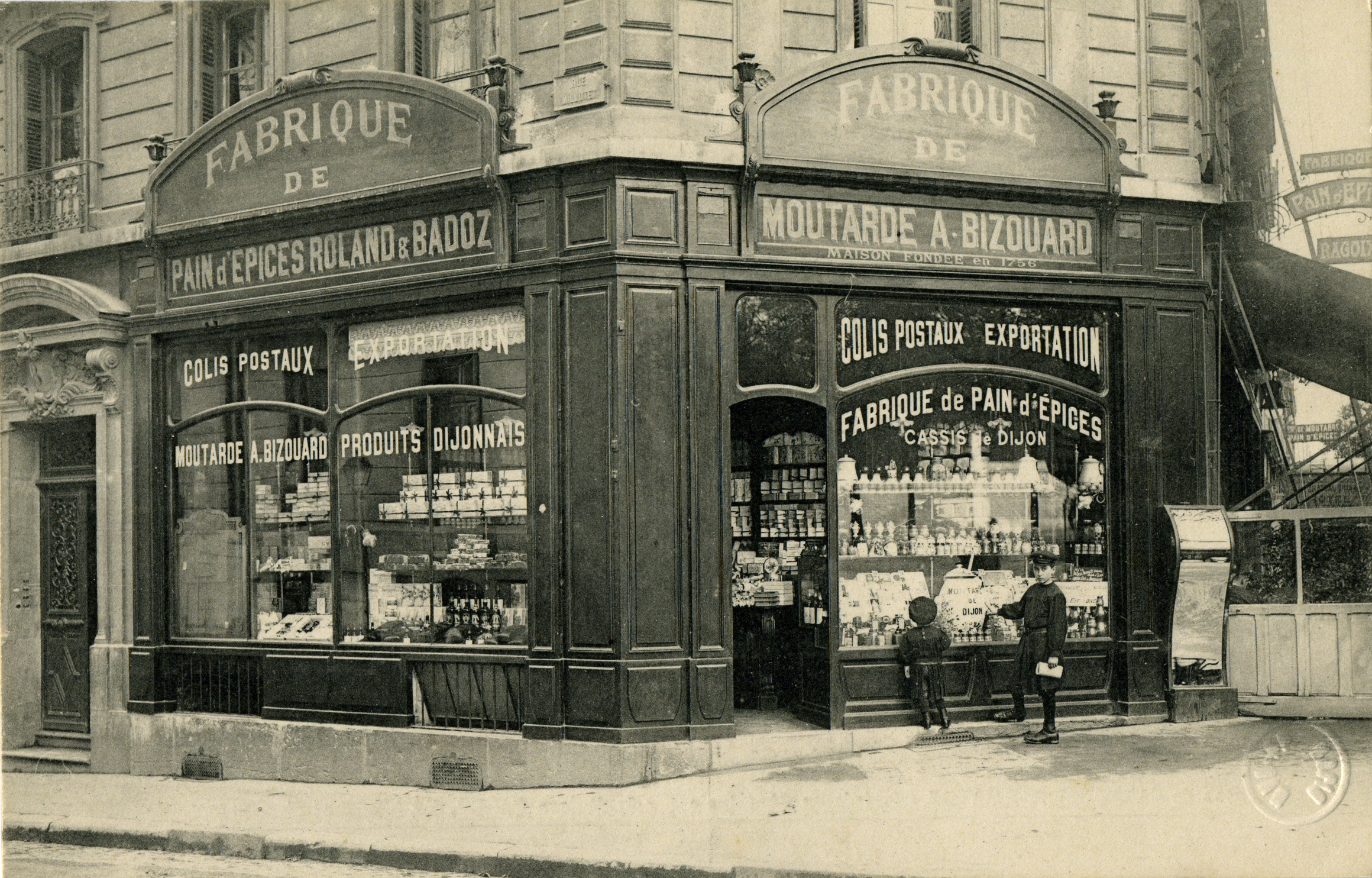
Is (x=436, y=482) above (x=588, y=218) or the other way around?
the other way around

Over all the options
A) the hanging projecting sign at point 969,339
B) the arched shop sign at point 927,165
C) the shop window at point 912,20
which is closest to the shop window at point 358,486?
the arched shop sign at point 927,165

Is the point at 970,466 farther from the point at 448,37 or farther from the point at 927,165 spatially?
the point at 448,37

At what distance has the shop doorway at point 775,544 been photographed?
10148 millimetres

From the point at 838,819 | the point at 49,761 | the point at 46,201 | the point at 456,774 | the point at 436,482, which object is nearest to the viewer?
the point at 838,819

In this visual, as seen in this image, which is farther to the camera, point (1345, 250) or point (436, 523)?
point (1345, 250)

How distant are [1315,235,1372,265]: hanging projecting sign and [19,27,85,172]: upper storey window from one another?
41.3ft

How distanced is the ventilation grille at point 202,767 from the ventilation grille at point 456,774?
2.37 metres

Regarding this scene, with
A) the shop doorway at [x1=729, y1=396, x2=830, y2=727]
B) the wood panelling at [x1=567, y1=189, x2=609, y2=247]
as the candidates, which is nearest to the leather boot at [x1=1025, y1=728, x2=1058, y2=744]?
the shop doorway at [x1=729, y1=396, x2=830, y2=727]

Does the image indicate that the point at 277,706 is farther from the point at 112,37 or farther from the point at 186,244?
the point at 112,37

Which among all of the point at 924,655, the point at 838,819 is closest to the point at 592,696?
the point at 838,819

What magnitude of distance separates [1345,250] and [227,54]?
11.1 metres

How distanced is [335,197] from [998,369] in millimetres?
5800

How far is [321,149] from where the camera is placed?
10.0 metres

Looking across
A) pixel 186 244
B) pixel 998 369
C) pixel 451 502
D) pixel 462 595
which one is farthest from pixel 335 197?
pixel 998 369
